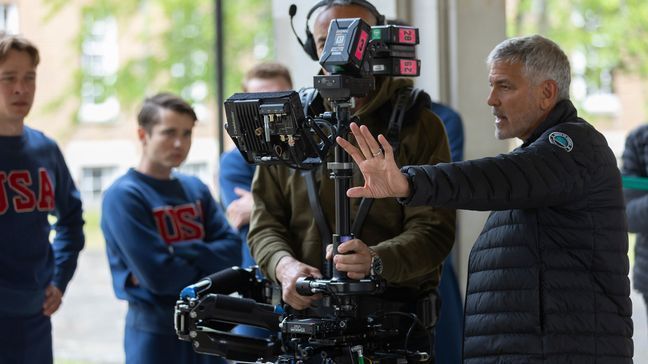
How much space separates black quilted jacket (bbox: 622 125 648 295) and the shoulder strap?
1.37 metres

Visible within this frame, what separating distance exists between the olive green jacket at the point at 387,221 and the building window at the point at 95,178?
153 inches

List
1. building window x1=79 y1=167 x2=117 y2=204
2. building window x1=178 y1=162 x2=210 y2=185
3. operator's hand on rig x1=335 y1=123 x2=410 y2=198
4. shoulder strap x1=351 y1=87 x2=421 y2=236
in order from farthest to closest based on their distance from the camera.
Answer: building window x1=178 y1=162 x2=210 y2=185 < building window x1=79 y1=167 x2=117 y2=204 < shoulder strap x1=351 y1=87 x2=421 y2=236 < operator's hand on rig x1=335 y1=123 x2=410 y2=198

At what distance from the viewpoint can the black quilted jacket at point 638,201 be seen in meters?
3.79

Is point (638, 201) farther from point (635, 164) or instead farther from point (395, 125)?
point (395, 125)

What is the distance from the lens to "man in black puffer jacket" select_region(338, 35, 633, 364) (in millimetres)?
2291

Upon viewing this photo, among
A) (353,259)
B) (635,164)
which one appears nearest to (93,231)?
(635,164)

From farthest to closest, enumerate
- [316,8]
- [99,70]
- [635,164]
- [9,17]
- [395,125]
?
[99,70] < [9,17] < [635,164] < [316,8] < [395,125]

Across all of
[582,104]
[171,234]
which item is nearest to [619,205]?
[171,234]

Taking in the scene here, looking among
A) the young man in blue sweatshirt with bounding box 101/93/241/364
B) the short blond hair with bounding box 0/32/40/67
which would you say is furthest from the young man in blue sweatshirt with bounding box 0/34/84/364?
the young man in blue sweatshirt with bounding box 101/93/241/364

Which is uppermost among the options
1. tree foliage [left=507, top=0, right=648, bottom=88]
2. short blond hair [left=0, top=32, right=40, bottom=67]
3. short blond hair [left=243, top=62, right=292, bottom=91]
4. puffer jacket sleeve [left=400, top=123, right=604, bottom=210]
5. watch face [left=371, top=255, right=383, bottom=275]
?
tree foliage [left=507, top=0, right=648, bottom=88]

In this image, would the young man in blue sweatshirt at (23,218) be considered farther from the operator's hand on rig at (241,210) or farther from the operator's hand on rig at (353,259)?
the operator's hand on rig at (353,259)

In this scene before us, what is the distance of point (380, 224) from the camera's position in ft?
9.03

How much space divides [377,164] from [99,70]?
16.8 feet

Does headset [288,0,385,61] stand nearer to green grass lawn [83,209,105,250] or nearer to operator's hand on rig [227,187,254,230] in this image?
operator's hand on rig [227,187,254,230]
